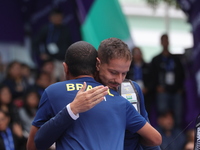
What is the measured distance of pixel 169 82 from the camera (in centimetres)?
905

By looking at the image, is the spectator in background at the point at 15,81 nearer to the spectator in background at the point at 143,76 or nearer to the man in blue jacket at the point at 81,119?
the spectator in background at the point at 143,76

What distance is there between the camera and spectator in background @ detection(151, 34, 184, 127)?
9.04m

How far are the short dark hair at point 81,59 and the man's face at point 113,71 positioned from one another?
A: 10 centimetres

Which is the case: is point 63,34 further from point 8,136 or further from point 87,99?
point 87,99

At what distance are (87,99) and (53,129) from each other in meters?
0.29

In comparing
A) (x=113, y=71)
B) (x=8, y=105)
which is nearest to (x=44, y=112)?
(x=113, y=71)

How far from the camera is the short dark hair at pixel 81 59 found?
3.24 meters

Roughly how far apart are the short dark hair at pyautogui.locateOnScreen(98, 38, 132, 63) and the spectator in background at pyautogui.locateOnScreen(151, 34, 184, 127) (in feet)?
18.9

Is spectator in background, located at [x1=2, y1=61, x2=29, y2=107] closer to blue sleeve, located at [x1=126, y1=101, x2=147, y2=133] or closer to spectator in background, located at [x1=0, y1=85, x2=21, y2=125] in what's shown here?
spectator in background, located at [x1=0, y1=85, x2=21, y2=125]

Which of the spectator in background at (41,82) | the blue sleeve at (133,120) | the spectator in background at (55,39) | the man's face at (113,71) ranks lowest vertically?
the spectator in background at (41,82)

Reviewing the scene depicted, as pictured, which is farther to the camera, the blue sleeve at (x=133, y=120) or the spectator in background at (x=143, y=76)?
the spectator in background at (x=143, y=76)

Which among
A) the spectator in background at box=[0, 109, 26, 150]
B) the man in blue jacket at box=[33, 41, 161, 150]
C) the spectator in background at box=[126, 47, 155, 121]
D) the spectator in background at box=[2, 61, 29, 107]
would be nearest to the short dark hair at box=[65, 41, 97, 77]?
the man in blue jacket at box=[33, 41, 161, 150]

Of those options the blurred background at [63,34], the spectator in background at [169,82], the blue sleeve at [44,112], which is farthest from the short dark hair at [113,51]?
the spectator in background at [169,82]

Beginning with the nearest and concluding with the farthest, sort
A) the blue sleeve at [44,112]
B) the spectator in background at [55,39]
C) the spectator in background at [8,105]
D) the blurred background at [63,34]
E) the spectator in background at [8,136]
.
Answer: the blue sleeve at [44,112], the spectator in background at [8,136], the blurred background at [63,34], the spectator in background at [8,105], the spectator in background at [55,39]
